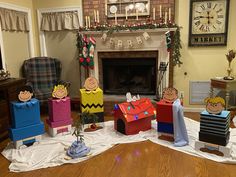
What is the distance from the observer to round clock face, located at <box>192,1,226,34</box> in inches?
148

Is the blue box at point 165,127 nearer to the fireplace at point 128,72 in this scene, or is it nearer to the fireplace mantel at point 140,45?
the fireplace mantel at point 140,45

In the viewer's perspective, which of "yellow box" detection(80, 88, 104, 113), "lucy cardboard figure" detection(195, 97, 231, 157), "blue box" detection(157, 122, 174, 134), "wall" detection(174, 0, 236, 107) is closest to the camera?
"lucy cardboard figure" detection(195, 97, 231, 157)

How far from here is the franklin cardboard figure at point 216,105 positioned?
2.46m

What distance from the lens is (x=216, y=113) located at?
247cm

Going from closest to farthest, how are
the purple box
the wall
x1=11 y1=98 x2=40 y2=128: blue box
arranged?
1. x1=11 y1=98 x2=40 y2=128: blue box
2. the purple box
3. the wall

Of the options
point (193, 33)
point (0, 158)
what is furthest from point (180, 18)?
point (0, 158)

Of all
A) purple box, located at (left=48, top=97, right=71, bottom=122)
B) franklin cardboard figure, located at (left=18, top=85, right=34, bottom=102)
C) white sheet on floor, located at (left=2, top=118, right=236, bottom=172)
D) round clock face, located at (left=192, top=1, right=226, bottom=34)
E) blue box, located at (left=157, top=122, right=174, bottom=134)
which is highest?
round clock face, located at (left=192, top=1, right=226, bottom=34)

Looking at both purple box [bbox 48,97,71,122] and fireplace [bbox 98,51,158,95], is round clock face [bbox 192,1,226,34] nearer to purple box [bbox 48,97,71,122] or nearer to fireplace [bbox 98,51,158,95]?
fireplace [bbox 98,51,158,95]

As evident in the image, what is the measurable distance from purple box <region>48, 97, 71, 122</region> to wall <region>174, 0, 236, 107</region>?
206 centimetres

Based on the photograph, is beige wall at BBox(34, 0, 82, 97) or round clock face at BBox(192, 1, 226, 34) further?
beige wall at BBox(34, 0, 82, 97)

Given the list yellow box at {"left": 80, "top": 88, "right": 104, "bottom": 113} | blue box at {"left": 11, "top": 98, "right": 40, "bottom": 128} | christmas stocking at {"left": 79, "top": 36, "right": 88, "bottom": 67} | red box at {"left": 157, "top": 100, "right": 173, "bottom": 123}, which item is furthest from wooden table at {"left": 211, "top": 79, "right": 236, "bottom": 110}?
blue box at {"left": 11, "top": 98, "right": 40, "bottom": 128}

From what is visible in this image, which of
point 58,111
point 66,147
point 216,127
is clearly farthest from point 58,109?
point 216,127

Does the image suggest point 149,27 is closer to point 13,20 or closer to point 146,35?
point 146,35

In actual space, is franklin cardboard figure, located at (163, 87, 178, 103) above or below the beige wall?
below
